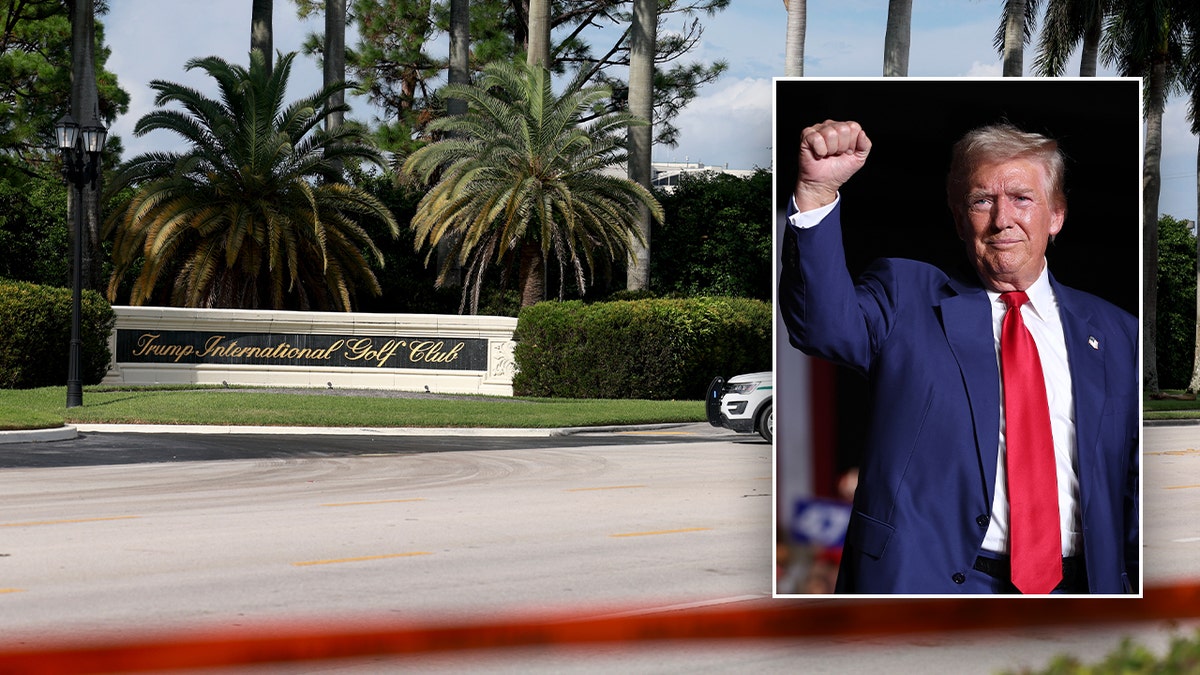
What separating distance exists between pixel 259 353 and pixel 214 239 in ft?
10.7

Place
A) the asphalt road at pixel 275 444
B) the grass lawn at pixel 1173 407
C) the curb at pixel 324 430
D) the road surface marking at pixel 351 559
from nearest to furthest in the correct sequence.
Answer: the road surface marking at pixel 351 559, the asphalt road at pixel 275 444, the curb at pixel 324 430, the grass lawn at pixel 1173 407

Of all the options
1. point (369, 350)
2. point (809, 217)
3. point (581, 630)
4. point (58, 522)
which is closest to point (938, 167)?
point (809, 217)

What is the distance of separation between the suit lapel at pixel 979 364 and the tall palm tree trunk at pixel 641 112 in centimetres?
2864

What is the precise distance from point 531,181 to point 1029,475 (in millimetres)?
27177

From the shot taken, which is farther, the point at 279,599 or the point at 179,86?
the point at 179,86

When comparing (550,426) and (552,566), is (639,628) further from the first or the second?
(550,426)

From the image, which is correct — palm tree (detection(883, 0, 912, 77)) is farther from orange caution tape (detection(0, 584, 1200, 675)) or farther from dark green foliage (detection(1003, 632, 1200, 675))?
dark green foliage (detection(1003, 632, 1200, 675))

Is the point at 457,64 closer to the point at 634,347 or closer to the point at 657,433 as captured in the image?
the point at 634,347

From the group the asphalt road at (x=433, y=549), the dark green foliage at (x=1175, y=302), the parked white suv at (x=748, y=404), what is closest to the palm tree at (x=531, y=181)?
the parked white suv at (x=748, y=404)

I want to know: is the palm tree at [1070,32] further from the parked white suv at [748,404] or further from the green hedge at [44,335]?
the green hedge at [44,335]

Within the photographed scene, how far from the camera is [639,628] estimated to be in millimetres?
6922

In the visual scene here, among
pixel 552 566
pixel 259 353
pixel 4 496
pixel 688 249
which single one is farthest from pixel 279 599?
pixel 688 249

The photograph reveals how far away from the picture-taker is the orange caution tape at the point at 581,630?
6117mm

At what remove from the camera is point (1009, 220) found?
4.48 meters
